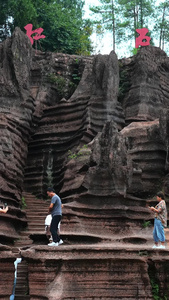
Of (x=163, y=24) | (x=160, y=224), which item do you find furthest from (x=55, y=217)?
(x=163, y=24)

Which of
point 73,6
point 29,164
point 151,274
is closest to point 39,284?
point 151,274

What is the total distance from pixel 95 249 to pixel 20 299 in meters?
1.75

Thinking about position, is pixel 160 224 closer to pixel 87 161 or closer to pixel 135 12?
pixel 87 161

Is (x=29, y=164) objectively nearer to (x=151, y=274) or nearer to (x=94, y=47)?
(x=151, y=274)

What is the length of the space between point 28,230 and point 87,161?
9.34ft

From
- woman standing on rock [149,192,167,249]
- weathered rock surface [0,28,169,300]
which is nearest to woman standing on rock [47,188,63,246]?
weathered rock surface [0,28,169,300]

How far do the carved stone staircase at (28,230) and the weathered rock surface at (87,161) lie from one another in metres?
0.25

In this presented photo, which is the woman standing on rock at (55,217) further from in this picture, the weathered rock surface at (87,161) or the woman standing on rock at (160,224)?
the woman standing on rock at (160,224)

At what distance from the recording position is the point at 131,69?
21.6 m

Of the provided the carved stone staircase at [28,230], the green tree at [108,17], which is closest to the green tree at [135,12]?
the green tree at [108,17]

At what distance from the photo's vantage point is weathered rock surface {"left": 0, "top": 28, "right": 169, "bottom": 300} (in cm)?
806

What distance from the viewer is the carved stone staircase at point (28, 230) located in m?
8.48

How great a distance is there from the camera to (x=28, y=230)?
529 inches

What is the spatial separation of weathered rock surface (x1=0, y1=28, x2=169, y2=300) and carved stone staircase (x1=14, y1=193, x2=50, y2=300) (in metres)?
0.25
